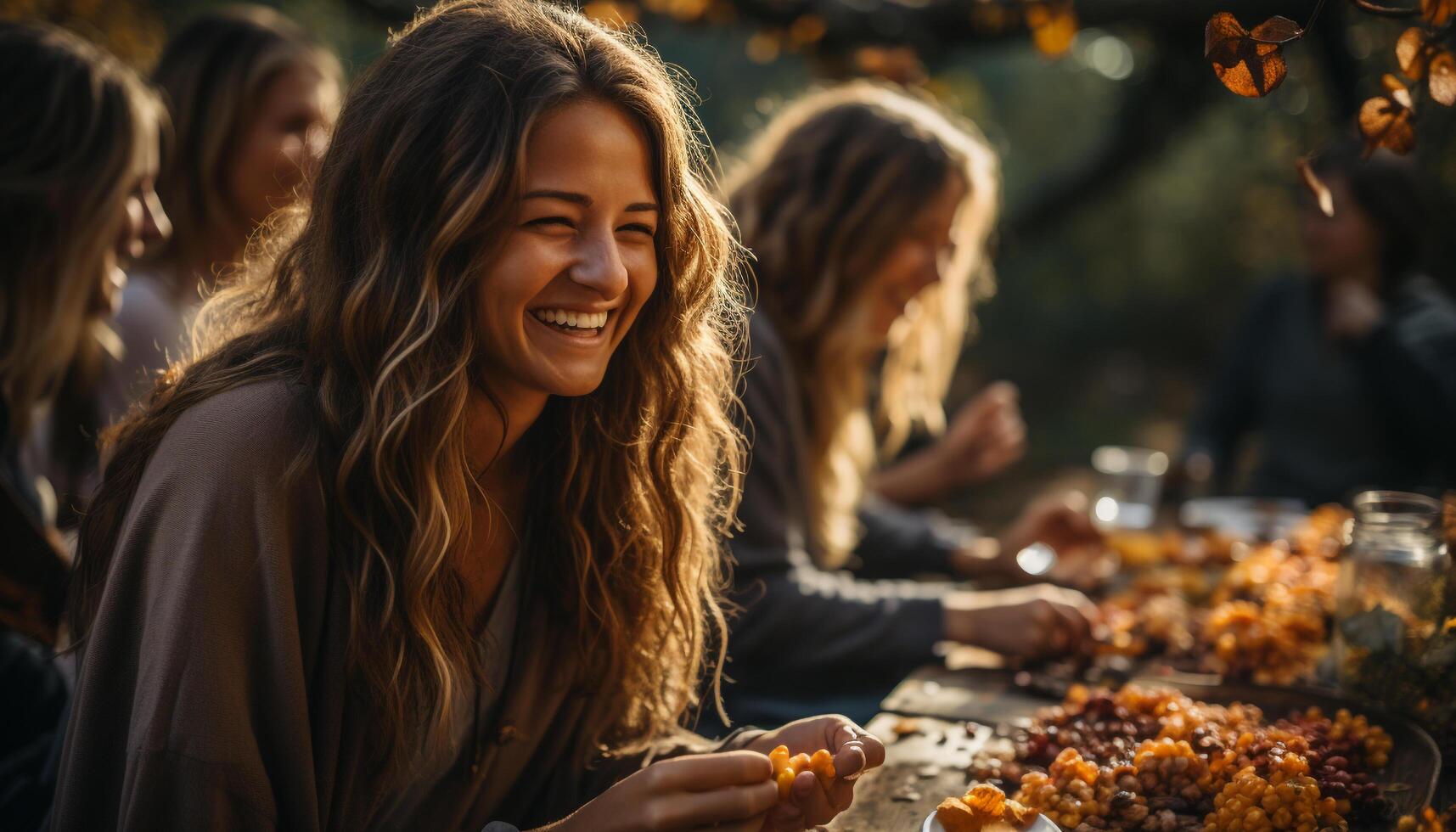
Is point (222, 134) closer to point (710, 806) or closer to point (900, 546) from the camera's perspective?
point (900, 546)

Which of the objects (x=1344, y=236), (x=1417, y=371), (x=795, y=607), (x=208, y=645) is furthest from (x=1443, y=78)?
(x=1344, y=236)

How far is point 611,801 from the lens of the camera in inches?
56.6

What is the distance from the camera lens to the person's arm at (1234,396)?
4.94 metres

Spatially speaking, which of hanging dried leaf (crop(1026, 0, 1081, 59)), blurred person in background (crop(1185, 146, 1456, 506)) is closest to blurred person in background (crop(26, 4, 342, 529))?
hanging dried leaf (crop(1026, 0, 1081, 59))

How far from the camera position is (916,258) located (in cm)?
282

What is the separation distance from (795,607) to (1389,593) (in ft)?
3.69

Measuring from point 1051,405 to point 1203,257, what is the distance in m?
2.07

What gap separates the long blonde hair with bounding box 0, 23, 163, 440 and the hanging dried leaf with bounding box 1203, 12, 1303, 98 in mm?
2154

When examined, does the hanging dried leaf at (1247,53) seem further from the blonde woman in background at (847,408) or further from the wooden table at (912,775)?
the blonde woman in background at (847,408)

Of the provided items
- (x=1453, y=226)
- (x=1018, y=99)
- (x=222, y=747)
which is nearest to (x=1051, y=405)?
(x=1018, y=99)

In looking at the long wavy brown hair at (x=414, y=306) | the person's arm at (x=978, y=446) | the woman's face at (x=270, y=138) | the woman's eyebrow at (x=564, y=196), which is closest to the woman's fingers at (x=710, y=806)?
the long wavy brown hair at (x=414, y=306)

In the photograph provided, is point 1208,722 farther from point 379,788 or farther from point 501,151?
point 501,151

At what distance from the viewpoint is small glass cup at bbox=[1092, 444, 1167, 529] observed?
3418mm

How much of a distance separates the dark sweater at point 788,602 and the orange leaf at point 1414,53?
4.32 feet
